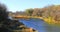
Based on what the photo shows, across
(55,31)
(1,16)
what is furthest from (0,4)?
(55,31)

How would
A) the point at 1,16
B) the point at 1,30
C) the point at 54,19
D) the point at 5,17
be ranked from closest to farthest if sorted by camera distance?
the point at 1,30, the point at 1,16, the point at 5,17, the point at 54,19

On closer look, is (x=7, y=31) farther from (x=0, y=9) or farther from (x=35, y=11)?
(x=35, y=11)


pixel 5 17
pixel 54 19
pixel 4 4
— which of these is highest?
pixel 4 4

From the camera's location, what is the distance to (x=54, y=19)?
33438mm

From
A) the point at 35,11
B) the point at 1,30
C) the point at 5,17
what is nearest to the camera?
the point at 1,30

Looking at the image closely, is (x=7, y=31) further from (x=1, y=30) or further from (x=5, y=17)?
(x=5, y=17)

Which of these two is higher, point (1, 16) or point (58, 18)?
point (1, 16)

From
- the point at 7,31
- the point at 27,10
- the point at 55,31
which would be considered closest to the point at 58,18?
the point at 55,31

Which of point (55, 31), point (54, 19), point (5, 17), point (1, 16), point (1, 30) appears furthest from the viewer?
point (54, 19)

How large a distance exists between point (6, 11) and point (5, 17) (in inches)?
25.2

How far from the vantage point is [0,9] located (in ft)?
47.4

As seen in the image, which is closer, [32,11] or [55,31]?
[55,31]

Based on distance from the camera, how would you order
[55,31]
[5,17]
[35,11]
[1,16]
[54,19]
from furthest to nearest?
[35,11] → [54,19] → [55,31] → [5,17] → [1,16]

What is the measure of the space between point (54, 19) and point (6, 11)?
19176 mm
